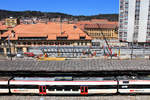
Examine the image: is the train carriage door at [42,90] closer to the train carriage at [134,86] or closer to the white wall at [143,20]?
the train carriage at [134,86]

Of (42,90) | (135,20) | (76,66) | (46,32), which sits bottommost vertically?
(42,90)

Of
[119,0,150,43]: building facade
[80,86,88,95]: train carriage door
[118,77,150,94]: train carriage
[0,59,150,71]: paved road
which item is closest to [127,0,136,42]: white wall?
[119,0,150,43]: building facade

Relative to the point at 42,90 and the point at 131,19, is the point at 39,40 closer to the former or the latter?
the point at 131,19

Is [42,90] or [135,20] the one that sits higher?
[135,20]

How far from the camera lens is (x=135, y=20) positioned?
43781mm

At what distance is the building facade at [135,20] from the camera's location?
42156 millimetres

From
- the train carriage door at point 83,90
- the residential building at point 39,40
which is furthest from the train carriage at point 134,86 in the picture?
the residential building at point 39,40

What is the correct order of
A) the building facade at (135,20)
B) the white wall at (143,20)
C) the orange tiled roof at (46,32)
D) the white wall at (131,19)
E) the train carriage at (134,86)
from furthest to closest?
the orange tiled roof at (46,32) < the white wall at (131,19) < the building facade at (135,20) < the white wall at (143,20) < the train carriage at (134,86)

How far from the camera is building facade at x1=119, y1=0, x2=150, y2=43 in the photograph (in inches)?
1660

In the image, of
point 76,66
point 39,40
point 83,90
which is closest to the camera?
point 83,90

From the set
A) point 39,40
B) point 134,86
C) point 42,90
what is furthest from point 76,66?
point 39,40

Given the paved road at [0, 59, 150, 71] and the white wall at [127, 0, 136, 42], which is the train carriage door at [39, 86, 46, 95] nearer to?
the paved road at [0, 59, 150, 71]

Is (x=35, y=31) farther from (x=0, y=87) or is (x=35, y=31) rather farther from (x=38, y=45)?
(x=0, y=87)

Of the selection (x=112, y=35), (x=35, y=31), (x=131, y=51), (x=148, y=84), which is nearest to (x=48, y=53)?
(x=35, y=31)
